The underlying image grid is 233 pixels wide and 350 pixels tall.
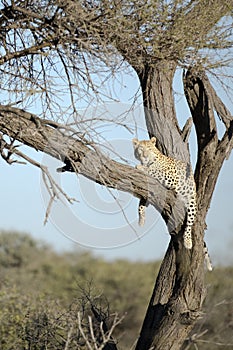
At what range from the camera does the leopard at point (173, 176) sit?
21.7ft

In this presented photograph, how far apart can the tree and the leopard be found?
3.9 inches

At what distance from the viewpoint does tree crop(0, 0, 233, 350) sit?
585 centimetres

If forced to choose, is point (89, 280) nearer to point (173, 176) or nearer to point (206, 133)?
point (206, 133)

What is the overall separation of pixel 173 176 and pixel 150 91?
97 cm

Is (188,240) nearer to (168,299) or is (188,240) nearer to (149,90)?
(168,299)

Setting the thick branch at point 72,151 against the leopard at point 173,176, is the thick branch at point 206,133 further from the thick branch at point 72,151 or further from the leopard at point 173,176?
the thick branch at point 72,151

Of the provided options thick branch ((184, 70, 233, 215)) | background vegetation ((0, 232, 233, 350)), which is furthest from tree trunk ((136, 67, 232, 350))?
background vegetation ((0, 232, 233, 350))

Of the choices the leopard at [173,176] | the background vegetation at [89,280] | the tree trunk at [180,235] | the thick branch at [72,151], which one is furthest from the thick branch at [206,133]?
the background vegetation at [89,280]

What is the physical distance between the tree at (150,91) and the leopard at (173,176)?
Answer: 0.10 metres

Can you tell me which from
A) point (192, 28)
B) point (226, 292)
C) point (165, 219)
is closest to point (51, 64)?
point (192, 28)

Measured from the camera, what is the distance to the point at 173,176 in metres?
6.62

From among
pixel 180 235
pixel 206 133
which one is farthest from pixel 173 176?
pixel 206 133

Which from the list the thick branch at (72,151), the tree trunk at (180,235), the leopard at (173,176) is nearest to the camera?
the thick branch at (72,151)

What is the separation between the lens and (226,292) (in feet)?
57.6
